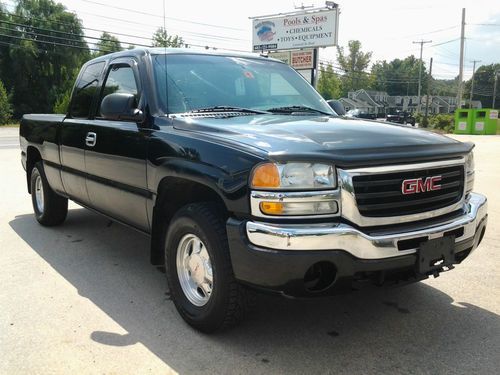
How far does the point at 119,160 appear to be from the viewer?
410cm

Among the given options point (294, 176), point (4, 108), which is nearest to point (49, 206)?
point (294, 176)

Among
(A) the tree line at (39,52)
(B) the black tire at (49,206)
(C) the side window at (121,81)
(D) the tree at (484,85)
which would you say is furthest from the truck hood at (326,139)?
(D) the tree at (484,85)

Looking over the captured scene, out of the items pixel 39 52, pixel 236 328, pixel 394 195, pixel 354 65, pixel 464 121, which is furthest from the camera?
pixel 354 65

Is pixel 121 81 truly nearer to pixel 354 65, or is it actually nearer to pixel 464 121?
pixel 464 121

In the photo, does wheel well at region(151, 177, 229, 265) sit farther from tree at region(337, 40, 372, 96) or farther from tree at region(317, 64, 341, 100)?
tree at region(337, 40, 372, 96)

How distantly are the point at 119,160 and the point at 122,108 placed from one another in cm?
52

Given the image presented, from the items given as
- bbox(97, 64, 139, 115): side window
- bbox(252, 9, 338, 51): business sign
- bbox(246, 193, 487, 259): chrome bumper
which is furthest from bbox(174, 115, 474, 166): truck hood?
bbox(252, 9, 338, 51): business sign

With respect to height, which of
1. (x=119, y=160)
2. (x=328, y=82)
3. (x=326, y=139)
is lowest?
(x=119, y=160)

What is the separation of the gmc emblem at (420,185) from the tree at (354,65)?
106153 mm

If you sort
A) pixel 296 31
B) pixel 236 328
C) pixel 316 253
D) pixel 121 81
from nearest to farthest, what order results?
1. pixel 316 253
2. pixel 236 328
3. pixel 121 81
4. pixel 296 31

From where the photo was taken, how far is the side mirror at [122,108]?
12.3 feet

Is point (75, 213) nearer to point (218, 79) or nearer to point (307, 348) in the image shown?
point (218, 79)

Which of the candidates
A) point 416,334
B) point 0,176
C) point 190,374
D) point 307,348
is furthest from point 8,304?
point 0,176

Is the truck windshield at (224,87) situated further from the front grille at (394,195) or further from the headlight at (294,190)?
the front grille at (394,195)
